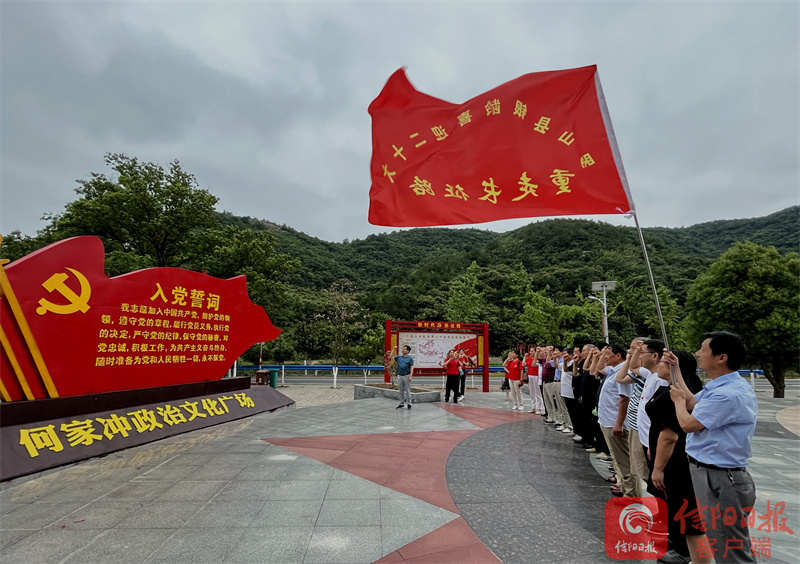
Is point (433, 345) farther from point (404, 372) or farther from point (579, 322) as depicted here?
point (579, 322)

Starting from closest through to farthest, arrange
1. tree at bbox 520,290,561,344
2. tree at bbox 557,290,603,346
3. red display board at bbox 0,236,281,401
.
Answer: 1. red display board at bbox 0,236,281,401
2. tree at bbox 520,290,561,344
3. tree at bbox 557,290,603,346

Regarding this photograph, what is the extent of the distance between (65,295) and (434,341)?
1214 cm

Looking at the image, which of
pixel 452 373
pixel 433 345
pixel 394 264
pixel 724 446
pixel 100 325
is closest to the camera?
pixel 724 446

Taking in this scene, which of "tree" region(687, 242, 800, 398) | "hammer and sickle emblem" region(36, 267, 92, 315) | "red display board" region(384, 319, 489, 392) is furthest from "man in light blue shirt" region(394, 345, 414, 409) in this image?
"tree" region(687, 242, 800, 398)

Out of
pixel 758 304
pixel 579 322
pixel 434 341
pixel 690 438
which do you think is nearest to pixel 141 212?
pixel 434 341

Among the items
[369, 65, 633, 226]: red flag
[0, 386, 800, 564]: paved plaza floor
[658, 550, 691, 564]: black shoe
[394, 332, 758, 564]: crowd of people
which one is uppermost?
[369, 65, 633, 226]: red flag

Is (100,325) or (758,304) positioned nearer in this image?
(100,325)

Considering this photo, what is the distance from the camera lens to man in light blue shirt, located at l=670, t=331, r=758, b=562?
2.12 meters

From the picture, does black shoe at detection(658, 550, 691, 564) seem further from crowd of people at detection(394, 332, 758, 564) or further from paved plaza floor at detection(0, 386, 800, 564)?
paved plaza floor at detection(0, 386, 800, 564)

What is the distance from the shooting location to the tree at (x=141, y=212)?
55.0ft

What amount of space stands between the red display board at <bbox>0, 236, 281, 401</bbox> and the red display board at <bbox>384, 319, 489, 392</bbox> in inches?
306

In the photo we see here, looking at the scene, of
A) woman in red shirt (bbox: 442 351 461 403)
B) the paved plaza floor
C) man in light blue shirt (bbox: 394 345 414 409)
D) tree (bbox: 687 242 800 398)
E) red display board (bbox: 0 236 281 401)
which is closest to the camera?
the paved plaza floor

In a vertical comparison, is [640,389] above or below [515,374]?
above

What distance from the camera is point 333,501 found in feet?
12.9
